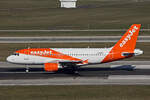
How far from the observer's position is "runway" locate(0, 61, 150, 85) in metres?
42.9

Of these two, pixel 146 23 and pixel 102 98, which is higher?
pixel 146 23

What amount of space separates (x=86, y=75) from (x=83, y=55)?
297 cm

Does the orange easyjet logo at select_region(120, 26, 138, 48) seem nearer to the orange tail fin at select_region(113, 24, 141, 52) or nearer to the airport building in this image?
the orange tail fin at select_region(113, 24, 141, 52)

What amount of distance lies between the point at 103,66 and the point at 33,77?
1269 centimetres

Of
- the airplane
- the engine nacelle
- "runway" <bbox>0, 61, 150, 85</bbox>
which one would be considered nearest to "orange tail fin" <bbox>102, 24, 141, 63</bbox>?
the airplane

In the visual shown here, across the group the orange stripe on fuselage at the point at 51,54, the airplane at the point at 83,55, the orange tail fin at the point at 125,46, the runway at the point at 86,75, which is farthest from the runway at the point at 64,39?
the orange tail fin at the point at 125,46

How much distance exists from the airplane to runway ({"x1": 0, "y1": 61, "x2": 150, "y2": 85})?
171cm

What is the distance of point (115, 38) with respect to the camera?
266 feet

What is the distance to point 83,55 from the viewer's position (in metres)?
48.4

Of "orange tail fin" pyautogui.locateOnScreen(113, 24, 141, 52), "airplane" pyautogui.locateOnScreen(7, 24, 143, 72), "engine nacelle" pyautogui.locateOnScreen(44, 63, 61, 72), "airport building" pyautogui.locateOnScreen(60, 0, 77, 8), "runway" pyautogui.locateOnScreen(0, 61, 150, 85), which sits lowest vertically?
"runway" pyautogui.locateOnScreen(0, 61, 150, 85)

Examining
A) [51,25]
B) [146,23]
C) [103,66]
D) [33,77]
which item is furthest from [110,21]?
[33,77]

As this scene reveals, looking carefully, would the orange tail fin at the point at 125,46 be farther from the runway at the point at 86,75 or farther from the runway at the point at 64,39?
the runway at the point at 64,39

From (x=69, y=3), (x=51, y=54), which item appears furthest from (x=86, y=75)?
(x=69, y=3)

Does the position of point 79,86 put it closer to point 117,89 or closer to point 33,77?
point 117,89
